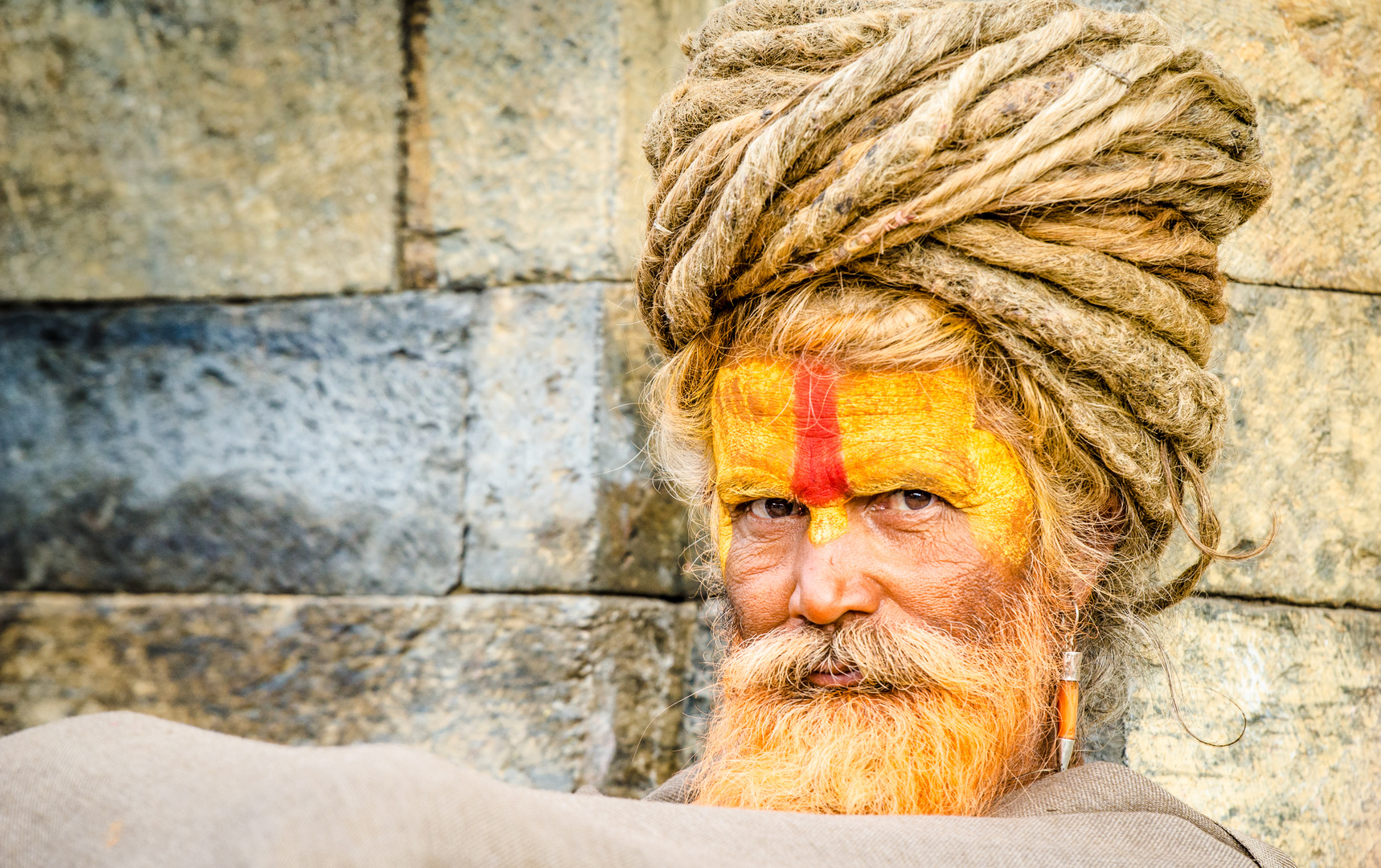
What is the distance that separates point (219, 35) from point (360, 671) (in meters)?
1.50

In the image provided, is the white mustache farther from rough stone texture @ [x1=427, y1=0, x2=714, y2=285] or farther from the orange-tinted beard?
rough stone texture @ [x1=427, y1=0, x2=714, y2=285]

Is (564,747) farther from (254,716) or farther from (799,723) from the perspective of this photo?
(799,723)

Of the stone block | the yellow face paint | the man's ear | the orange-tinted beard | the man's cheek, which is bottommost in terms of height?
the stone block

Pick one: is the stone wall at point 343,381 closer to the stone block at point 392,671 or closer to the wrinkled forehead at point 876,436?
the stone block at point 392,671

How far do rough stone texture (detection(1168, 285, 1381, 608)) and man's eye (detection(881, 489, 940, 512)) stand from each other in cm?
68

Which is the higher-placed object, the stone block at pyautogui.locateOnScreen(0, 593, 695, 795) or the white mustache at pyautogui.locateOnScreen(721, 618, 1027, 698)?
the white mustache at pyautogui.locateOnScreen(721, 618, 1027, 698)

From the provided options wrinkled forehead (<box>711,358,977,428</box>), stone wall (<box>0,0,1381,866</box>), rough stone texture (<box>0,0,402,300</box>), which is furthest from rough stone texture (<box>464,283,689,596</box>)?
wrinkled forehead (<box>711,358,977,428</box>)

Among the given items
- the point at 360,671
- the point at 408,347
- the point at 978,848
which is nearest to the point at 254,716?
the point at 360,671

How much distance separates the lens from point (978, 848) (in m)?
1.22

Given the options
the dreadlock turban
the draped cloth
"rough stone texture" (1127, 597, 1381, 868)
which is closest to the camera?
the draped cloth

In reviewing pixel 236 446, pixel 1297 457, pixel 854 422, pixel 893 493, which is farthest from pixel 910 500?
pixel 236 446

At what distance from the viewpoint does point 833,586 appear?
61.5 inches

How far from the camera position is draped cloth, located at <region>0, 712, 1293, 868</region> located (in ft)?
2.90

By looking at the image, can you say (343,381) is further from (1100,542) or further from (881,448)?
(1100,542)
